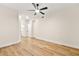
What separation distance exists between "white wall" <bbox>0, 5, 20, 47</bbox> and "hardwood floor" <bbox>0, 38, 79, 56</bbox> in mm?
156

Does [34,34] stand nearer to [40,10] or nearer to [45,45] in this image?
[45,45]

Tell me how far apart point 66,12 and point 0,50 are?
180cm

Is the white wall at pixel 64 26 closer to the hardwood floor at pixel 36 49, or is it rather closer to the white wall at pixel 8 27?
the hardwood floor at pixel 36 49

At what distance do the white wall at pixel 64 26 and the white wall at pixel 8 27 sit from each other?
71cm

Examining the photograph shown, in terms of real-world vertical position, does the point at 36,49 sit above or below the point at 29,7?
below

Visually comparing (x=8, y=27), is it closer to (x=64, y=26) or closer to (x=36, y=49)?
(x=36, y=49)

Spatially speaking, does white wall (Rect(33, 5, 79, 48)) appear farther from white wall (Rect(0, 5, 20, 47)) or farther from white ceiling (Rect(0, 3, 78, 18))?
white wall (Rect(0, 5, 20, 47))

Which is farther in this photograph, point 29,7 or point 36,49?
point 36,49

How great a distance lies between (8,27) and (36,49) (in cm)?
89

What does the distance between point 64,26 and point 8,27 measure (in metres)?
1.38

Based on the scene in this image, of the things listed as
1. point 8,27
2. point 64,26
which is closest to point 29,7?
point 8,27

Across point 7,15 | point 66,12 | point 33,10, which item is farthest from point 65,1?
point 7,15

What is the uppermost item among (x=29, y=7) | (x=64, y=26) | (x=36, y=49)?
(x=29, y=7)

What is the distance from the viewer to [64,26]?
77.1 inches
